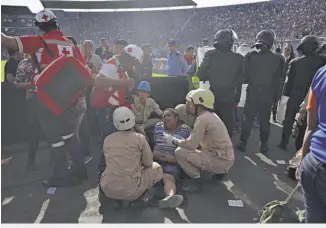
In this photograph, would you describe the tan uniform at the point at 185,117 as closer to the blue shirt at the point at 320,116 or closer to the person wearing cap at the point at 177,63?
the blue shirt at the point at 320,116

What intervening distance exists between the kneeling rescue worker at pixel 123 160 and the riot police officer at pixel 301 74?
2854 millimetres

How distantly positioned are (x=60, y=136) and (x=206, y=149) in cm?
167

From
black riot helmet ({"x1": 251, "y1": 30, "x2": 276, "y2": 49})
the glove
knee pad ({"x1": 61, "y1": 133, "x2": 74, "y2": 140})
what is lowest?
the glove

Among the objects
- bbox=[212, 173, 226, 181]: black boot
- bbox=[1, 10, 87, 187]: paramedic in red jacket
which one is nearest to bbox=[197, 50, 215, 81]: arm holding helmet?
bbox=[212, 173, 226, 181]: black boot

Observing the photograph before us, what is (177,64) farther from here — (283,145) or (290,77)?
(283,145)

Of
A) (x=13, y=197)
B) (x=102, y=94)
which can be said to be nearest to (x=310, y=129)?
(x=102, y=94)

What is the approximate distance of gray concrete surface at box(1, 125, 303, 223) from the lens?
325 centimetres

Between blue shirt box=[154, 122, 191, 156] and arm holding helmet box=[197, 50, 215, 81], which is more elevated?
arm holding helmet box=[197, 50, 215, 81]

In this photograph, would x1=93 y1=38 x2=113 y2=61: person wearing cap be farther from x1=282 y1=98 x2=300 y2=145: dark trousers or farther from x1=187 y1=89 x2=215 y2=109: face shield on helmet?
x1=187 y1=89 x2=215 y2=109: face shield on helmet

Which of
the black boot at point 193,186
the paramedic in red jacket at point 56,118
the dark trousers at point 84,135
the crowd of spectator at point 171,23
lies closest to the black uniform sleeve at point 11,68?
the dark trousers at point 84,135

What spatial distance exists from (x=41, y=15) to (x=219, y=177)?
2695 millimetres

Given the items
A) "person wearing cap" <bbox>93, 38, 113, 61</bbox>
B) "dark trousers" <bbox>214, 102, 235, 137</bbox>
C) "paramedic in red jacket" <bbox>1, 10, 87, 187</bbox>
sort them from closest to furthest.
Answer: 1. "paramedic in red jacket" <bbox>1, 10, 87, 187</bbox>
2. "dark trousers" <bbox>214, 102, 235, 137</bbox>
3. "person wearing cap" <bbox>93, 38, 113, 61</bbox>

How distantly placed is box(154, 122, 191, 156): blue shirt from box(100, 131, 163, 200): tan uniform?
67 cm

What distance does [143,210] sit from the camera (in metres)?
3.39
